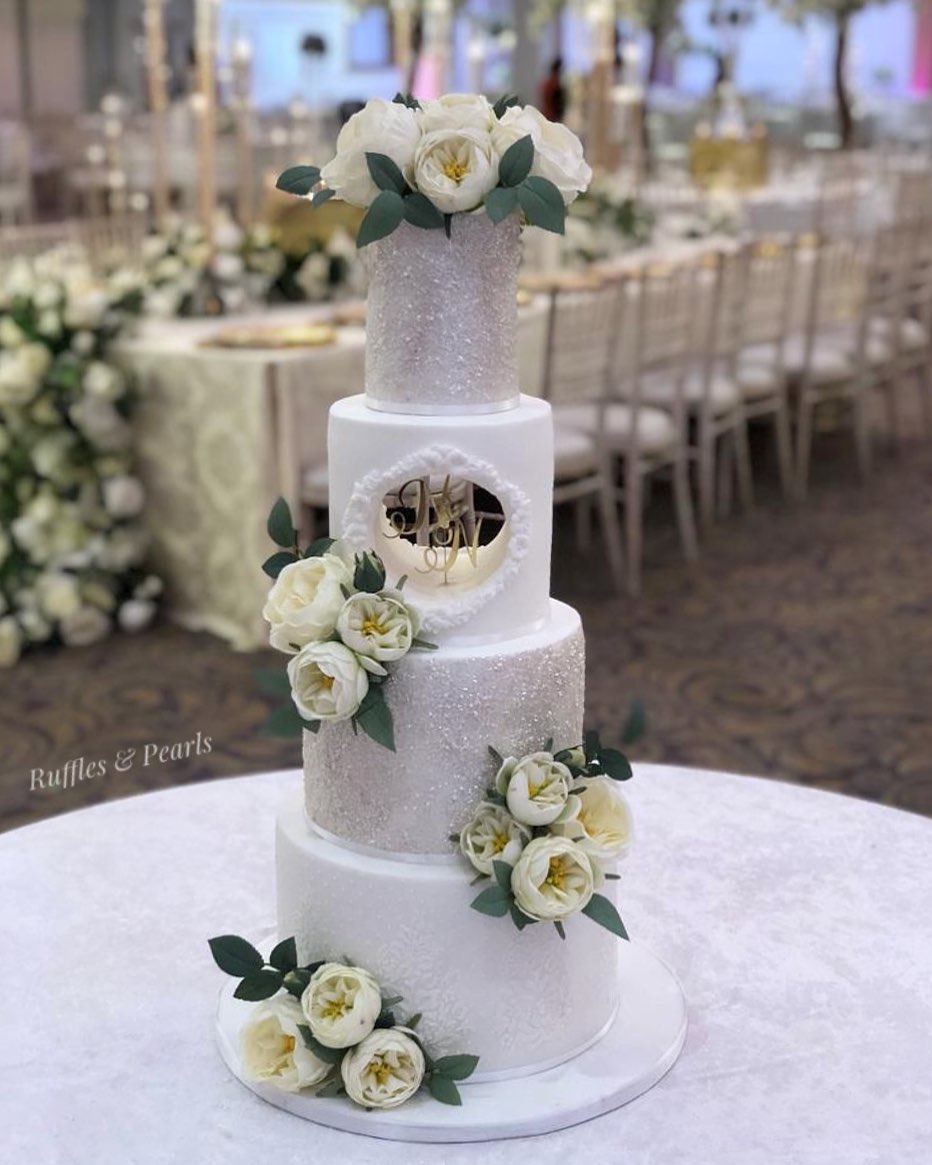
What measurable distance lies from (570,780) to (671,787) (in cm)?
66

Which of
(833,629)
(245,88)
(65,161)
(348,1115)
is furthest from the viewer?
(65,161)

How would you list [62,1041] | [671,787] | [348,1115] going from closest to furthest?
[348,1115]
[62,1041]
[671,787]

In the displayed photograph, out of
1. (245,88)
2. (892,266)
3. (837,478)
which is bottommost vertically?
(837,478)

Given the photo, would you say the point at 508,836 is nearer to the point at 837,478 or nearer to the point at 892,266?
the point at 837,478

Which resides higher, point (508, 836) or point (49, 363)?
point (508, 836)

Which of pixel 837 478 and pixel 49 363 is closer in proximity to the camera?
pixel 49 363

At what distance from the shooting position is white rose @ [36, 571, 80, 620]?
14.6 ft

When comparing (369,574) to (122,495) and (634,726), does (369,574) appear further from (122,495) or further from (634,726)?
(122,495)

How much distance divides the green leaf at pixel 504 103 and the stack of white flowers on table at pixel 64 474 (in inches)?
123

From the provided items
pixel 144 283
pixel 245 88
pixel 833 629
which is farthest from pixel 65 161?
pixel 833 629

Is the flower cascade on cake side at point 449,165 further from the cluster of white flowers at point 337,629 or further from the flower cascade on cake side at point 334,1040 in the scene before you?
the flower cascade on cake side at point 334,1040

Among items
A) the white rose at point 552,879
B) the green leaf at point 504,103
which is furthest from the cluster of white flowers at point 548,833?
the green leaf at point 504,103

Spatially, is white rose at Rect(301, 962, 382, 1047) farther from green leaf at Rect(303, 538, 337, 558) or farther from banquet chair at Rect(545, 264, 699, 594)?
banquet chair at Rect(545, 264, 699, 594)

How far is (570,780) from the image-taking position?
1366 mm
